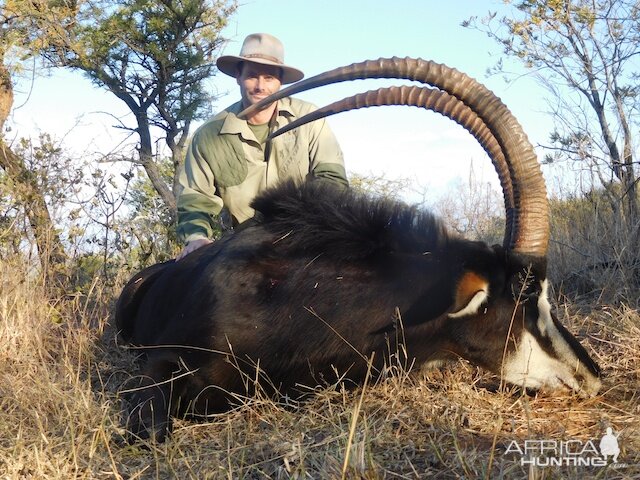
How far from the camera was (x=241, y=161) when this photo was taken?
4895 millimetres

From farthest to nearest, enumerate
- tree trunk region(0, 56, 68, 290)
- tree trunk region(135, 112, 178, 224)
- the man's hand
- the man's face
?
tree trunk region(135, 112, 178, 224) → tree trunk region(0, 56, 68, 290) → the man's face → the man's hand

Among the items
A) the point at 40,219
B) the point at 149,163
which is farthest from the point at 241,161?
the point at 149,163

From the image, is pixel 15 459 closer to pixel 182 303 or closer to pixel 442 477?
pixel 182 303

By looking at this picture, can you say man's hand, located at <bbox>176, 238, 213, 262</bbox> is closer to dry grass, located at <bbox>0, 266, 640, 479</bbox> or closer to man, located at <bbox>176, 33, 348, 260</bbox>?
man, located at <bbox>176, 33, 348, 260</bbox>

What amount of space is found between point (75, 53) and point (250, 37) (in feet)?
29.0

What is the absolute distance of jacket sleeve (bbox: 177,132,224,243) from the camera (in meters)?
4.58

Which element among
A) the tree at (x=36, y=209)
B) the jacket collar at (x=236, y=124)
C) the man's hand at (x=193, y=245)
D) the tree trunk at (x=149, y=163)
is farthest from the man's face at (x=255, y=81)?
the tree trunk at (x=149, y=163)

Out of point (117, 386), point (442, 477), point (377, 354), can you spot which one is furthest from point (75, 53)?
point (442, 477)

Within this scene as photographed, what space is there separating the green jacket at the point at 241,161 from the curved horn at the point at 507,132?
70.5 inches

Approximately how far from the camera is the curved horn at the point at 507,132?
3.01 m

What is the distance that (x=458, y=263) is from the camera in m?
3.01

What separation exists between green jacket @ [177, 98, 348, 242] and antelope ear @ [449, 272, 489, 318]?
6.56 feet

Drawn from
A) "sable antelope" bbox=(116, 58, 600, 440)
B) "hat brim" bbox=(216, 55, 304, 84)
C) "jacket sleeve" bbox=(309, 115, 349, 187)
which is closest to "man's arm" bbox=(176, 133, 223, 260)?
"hat brim" bbox=(216, 55, 304, 84)

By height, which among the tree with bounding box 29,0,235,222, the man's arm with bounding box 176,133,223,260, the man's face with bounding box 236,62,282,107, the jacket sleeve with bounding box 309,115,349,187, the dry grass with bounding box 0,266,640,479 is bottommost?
the dry grass with bounding box 0,266,640,479
